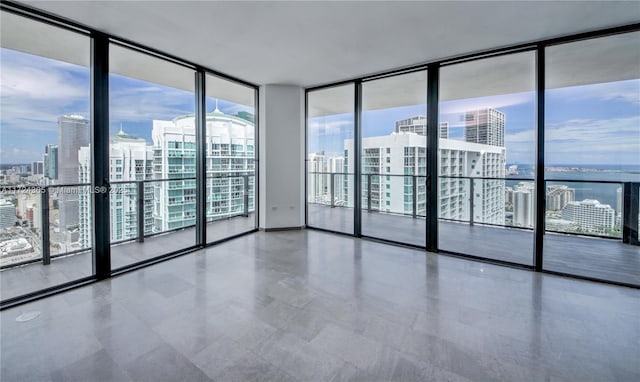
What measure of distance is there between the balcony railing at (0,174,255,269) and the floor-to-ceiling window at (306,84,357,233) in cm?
137

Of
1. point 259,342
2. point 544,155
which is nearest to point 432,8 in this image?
point 544,155

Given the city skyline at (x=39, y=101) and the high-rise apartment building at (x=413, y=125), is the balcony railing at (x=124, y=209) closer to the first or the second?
the city skyline at (x=39, y=101)

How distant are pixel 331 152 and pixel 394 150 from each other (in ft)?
4.27

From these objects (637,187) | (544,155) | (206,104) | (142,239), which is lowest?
(142,239)

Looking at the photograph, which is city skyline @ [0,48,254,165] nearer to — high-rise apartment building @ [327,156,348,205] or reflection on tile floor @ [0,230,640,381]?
reflection on tile floor @ [0,230,640,381]

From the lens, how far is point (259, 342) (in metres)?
2.04

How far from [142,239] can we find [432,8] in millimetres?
5082

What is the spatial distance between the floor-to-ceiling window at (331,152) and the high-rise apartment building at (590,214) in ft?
10.5

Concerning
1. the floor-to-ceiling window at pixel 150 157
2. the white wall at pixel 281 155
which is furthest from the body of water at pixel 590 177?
the floor-to-ceiling window at pixel 150 157

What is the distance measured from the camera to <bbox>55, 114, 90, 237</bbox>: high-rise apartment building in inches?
122

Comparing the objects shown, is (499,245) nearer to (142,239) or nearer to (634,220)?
(634,220)

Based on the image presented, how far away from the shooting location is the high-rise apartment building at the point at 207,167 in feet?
14.2

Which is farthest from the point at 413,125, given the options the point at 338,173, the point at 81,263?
the point at 81,263

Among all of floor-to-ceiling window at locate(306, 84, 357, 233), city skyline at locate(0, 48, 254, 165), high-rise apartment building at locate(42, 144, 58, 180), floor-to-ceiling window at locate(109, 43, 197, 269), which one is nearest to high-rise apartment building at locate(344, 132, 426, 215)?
floor-to-ceiling window at locate(306, 84, 357, 233)
